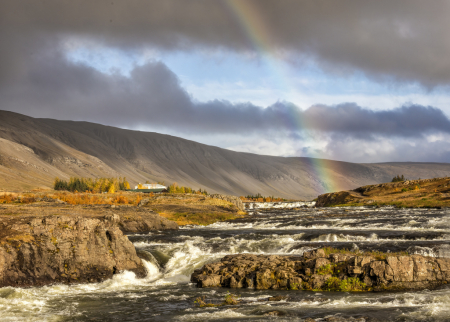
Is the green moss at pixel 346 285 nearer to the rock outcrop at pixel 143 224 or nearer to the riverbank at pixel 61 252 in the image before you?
the riverbank at pixel 61 252

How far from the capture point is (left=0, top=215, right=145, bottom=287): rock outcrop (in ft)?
81.9

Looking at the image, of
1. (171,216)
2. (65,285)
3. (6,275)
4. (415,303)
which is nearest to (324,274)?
(415,303)

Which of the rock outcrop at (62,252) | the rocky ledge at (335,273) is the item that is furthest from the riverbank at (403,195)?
the rock outcrop at (62,252)

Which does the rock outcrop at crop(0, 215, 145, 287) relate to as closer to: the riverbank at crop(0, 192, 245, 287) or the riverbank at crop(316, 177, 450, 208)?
the riverbank at crop(0, 192, 245, 287)

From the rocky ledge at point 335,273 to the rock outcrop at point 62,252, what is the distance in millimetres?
6068

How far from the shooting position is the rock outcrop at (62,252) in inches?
→ 982

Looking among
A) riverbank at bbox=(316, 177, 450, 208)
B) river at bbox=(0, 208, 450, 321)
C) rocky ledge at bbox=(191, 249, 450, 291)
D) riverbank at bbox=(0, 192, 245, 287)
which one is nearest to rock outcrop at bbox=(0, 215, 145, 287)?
riverbank at bbox=(0, 192, 245, 287)

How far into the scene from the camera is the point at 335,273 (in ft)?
76.8

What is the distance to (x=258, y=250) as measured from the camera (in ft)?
118

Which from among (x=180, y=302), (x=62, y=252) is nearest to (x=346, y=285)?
(x=180, y=302)

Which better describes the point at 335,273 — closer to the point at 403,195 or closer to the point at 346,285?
the point at 346,285

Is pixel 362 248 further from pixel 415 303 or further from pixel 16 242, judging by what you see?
pixel 16 242

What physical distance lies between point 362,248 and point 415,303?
13681 millimetres

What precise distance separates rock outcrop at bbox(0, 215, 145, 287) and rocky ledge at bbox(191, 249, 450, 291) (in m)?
6.07
